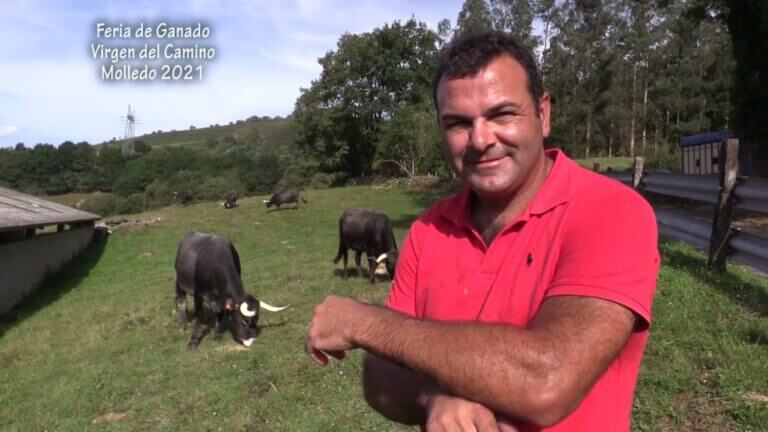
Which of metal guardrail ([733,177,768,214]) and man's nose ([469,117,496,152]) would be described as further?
metal guardrail ([733,177,768,214])

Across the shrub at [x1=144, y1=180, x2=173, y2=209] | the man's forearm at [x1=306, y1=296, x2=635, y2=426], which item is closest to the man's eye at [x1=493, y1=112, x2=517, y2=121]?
the man's forearm at [x1=306, y1=296, x2=635, y2=426]

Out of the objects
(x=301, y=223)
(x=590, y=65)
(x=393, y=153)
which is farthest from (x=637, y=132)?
(x=301, y=223)

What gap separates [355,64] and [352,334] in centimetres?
4638

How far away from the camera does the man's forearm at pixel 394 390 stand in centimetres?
171

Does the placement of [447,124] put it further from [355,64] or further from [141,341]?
[355,64]

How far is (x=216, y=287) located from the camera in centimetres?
952

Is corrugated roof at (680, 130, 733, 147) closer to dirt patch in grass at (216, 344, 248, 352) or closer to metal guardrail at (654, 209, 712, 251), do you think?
metal guardrail at (654, 209, 712, 251)

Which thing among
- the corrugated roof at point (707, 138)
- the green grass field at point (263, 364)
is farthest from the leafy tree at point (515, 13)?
the green grass field at point (263, 364)

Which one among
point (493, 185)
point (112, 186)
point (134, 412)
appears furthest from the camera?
point (112, 186)

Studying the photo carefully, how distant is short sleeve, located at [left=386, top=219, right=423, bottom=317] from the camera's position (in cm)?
199

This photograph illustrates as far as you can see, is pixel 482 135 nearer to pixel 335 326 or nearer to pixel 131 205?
pixel 335 326

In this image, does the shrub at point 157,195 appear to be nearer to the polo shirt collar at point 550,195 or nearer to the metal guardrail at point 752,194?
the metal guardrail at point 752,194

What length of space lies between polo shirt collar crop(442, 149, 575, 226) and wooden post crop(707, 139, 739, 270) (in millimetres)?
5639

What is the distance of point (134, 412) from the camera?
6.56m
